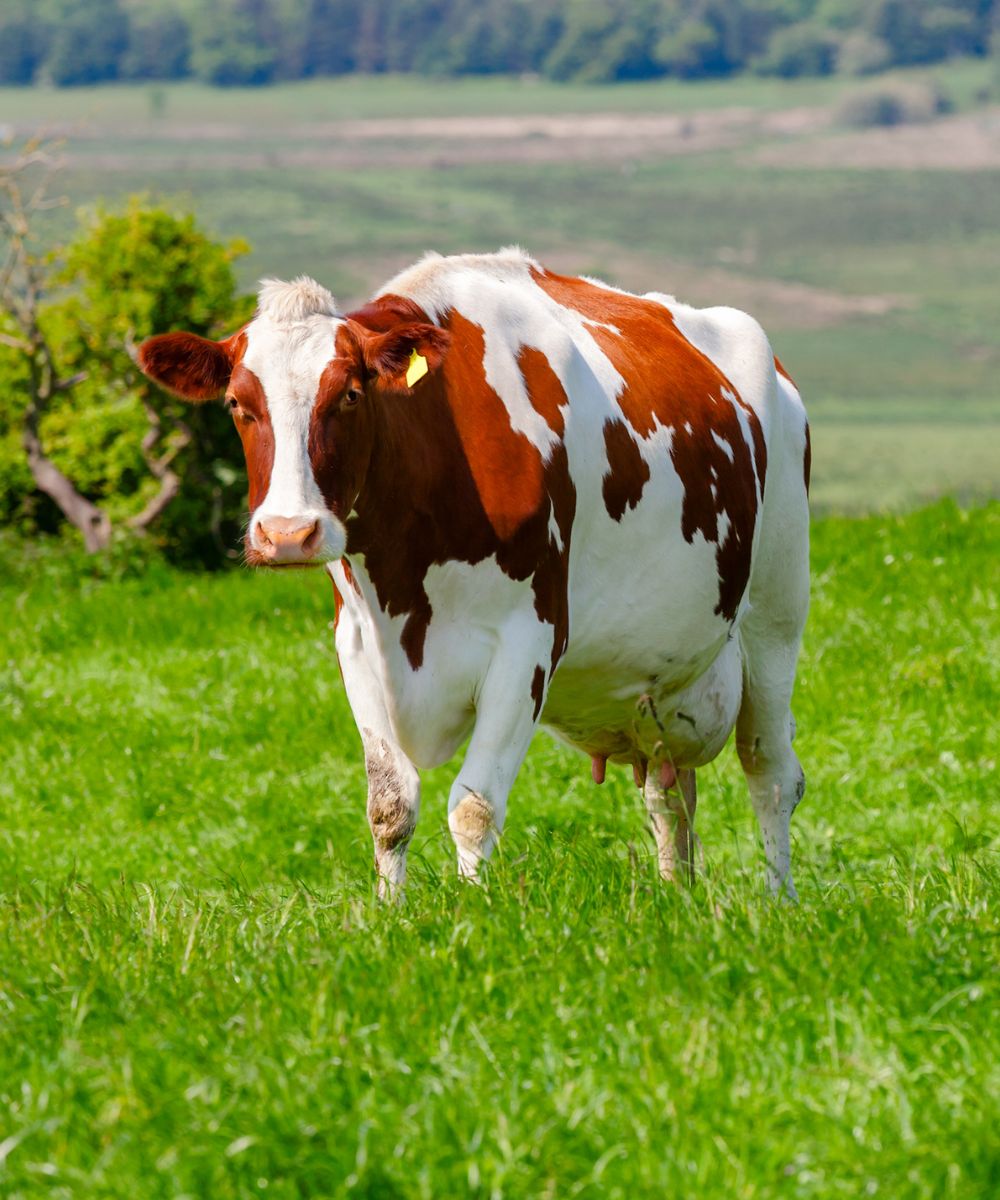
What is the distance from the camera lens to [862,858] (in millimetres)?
8391

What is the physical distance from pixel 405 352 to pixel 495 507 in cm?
58

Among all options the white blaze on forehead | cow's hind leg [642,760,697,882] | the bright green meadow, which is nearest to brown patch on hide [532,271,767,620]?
cow's hind leg [642,760,697,882]

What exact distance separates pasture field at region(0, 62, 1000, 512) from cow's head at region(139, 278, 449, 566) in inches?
1570

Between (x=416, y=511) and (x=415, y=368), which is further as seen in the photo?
(x=416, y=511)

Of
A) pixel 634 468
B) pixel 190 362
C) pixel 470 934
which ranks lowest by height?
pixel 470 934

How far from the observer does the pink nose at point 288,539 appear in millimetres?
5020

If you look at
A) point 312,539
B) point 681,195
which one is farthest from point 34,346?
point 681,195

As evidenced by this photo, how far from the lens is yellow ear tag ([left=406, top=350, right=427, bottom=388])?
5.44m

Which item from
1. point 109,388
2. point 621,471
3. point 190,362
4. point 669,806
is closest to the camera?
point 190,362

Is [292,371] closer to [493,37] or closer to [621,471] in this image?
[621,471]

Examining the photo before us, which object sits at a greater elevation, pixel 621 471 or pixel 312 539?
pixel 312 539

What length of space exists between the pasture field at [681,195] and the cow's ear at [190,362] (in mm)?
39847

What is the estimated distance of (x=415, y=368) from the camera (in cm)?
545

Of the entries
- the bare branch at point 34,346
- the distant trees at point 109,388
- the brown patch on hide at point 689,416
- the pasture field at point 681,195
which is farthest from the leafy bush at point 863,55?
the brown patch on hide at point 689,416
